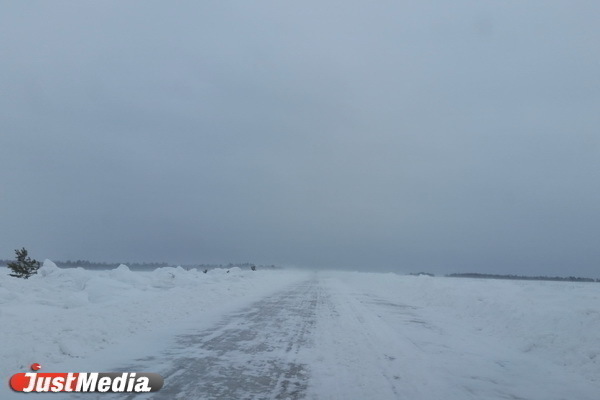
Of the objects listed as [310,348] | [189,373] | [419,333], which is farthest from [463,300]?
[189,373]

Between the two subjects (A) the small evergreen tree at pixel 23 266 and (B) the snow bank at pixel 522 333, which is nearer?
(B) the snow bank at pixel 522 333

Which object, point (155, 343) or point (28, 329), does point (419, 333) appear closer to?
point (155, 343)

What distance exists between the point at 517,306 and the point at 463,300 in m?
4.19

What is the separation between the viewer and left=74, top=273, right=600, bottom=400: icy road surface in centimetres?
622

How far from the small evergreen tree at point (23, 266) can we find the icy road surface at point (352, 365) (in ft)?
89.5

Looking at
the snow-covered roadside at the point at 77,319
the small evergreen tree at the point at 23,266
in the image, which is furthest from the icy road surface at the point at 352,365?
the small evergreen tree at the point at 23,266

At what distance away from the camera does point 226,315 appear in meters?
14.9

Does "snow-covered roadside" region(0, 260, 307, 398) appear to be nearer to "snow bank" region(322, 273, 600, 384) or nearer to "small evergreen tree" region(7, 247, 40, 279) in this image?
"snow bank" region(322, 273, 600, 384)

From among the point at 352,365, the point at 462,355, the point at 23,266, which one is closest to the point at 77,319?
the point at 352,365

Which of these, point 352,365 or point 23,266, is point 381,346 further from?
point 23,266

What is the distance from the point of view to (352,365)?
25.7 feet

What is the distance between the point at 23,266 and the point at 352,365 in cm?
3379

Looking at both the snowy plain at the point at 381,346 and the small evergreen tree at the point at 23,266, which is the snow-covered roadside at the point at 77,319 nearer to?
the snowy plain at the point at 381,346

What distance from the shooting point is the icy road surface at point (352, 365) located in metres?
6.22
